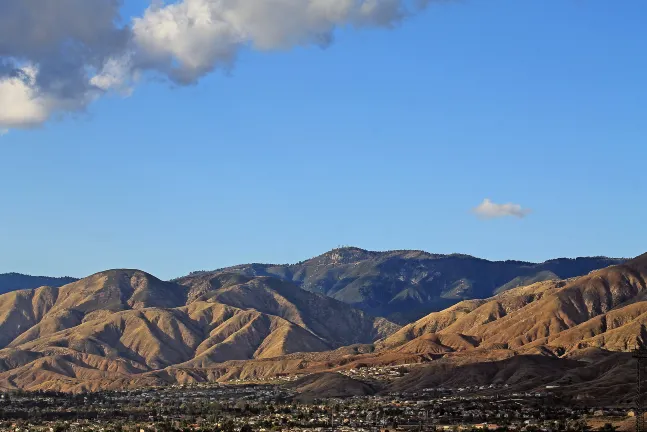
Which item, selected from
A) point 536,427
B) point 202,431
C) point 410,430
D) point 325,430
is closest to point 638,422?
point 536,427

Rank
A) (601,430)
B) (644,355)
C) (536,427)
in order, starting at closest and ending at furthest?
(644,355) < (601,430) < (536,427)

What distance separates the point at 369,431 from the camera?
637ft

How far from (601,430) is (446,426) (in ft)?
99.6

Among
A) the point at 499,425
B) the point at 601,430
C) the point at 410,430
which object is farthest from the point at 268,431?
the point at 601,430

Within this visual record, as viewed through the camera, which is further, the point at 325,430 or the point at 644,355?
the point at 325,430

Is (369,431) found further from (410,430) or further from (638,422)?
(638,422)

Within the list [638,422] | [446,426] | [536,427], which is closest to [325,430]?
[446,426]

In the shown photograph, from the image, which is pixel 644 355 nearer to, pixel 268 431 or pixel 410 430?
pixel 410 430

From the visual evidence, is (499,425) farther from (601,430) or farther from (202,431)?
(202,431)

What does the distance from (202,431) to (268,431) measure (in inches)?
444

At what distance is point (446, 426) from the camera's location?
19950 centimetres

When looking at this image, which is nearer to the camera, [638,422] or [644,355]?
[644,355]

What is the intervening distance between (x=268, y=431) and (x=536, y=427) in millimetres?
43604

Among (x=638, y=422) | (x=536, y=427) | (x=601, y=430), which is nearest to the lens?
(x=638, y=422)
